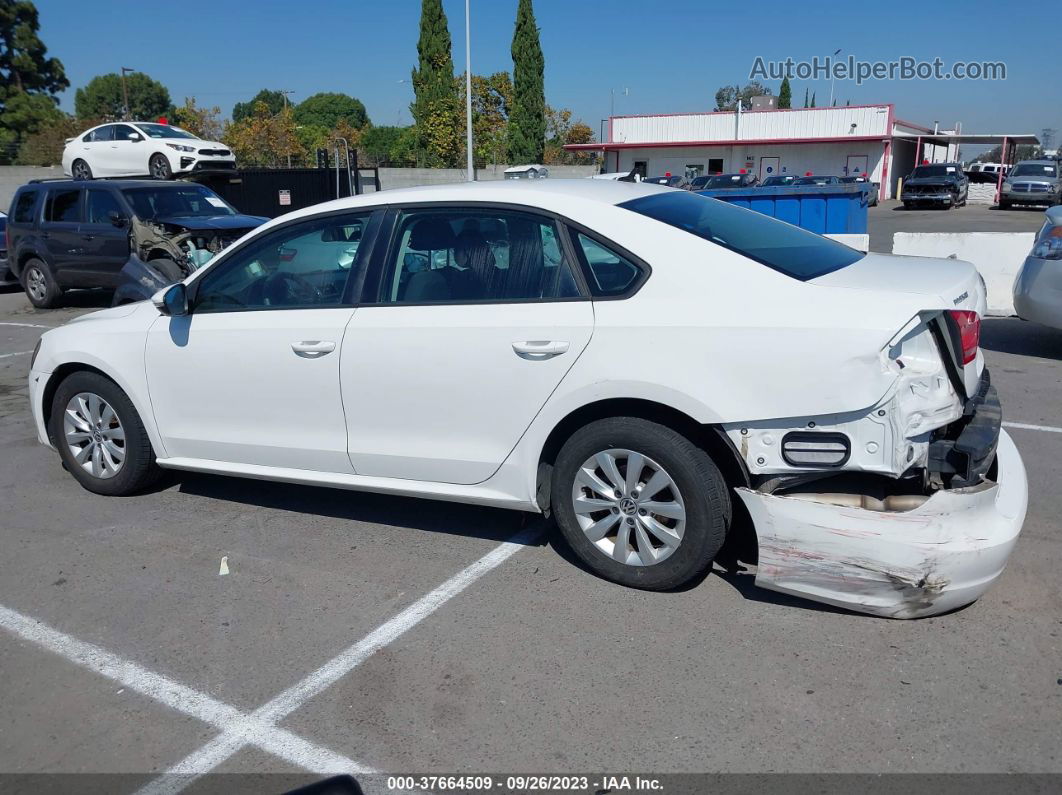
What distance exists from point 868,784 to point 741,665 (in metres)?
0.73

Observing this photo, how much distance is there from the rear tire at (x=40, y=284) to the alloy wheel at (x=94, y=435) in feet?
30.8

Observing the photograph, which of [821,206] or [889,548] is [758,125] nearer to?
[821,206]

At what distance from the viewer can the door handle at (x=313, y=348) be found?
14.4ft

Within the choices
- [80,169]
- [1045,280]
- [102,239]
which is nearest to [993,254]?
[1045,280]

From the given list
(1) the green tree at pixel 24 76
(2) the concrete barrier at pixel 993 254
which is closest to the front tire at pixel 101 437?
(2) the concrete barrier at pixel 993 254

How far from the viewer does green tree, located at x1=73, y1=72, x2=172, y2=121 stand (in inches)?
3696

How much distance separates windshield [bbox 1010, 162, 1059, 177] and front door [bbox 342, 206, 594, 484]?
40.3 metres

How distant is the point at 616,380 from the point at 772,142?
1909 inches

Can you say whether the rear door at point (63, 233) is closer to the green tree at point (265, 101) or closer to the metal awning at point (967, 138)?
the metal awning at point (967, 138)

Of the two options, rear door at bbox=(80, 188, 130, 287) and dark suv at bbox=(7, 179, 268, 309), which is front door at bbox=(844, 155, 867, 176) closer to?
dark suv at bbox=(7, 179, 268, 309)

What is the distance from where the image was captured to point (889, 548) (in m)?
3.39

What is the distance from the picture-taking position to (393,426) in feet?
14.2

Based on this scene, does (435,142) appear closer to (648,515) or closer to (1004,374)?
(1004,374)

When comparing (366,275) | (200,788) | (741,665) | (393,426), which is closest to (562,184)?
(366,275)
